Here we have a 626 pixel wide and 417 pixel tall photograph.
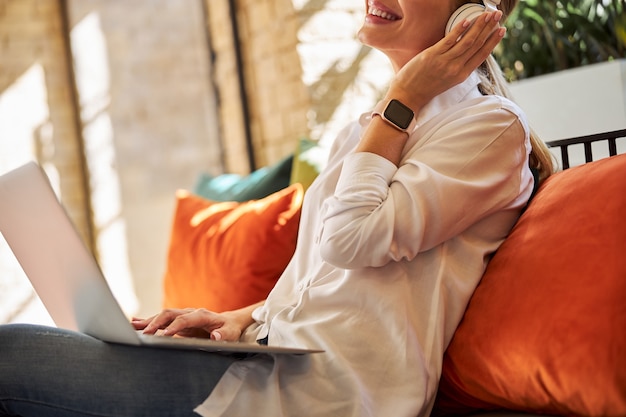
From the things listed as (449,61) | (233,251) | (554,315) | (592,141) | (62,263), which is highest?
(449,61)

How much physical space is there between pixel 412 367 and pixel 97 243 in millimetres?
3184

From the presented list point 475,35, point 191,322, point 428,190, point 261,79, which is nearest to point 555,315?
point 428,190

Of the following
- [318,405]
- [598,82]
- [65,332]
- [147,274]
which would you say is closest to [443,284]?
[318,405]

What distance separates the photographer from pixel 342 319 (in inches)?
55.2

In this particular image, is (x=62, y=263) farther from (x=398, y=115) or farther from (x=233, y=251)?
(x=233, y=251)

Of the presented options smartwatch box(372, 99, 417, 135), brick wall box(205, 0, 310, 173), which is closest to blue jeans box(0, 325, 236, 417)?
smartwatch box(372, 99, 417, 135)

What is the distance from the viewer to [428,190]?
4.38ft

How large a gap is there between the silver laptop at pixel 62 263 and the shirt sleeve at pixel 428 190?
0.21 m

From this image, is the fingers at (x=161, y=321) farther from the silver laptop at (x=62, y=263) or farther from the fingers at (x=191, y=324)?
the silver laptop at (x=62, y=263)

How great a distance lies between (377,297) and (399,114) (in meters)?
0.33

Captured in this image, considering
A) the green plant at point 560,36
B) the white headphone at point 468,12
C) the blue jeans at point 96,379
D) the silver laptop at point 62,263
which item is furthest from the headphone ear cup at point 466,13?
the green plant at point 560,36

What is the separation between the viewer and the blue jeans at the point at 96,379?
4.20ft

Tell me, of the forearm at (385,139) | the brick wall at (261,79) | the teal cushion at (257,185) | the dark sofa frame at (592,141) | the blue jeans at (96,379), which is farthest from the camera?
the brick wall at (261,79)

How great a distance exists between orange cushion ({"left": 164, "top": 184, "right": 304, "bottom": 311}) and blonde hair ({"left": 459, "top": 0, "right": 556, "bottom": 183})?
0.87 meters
